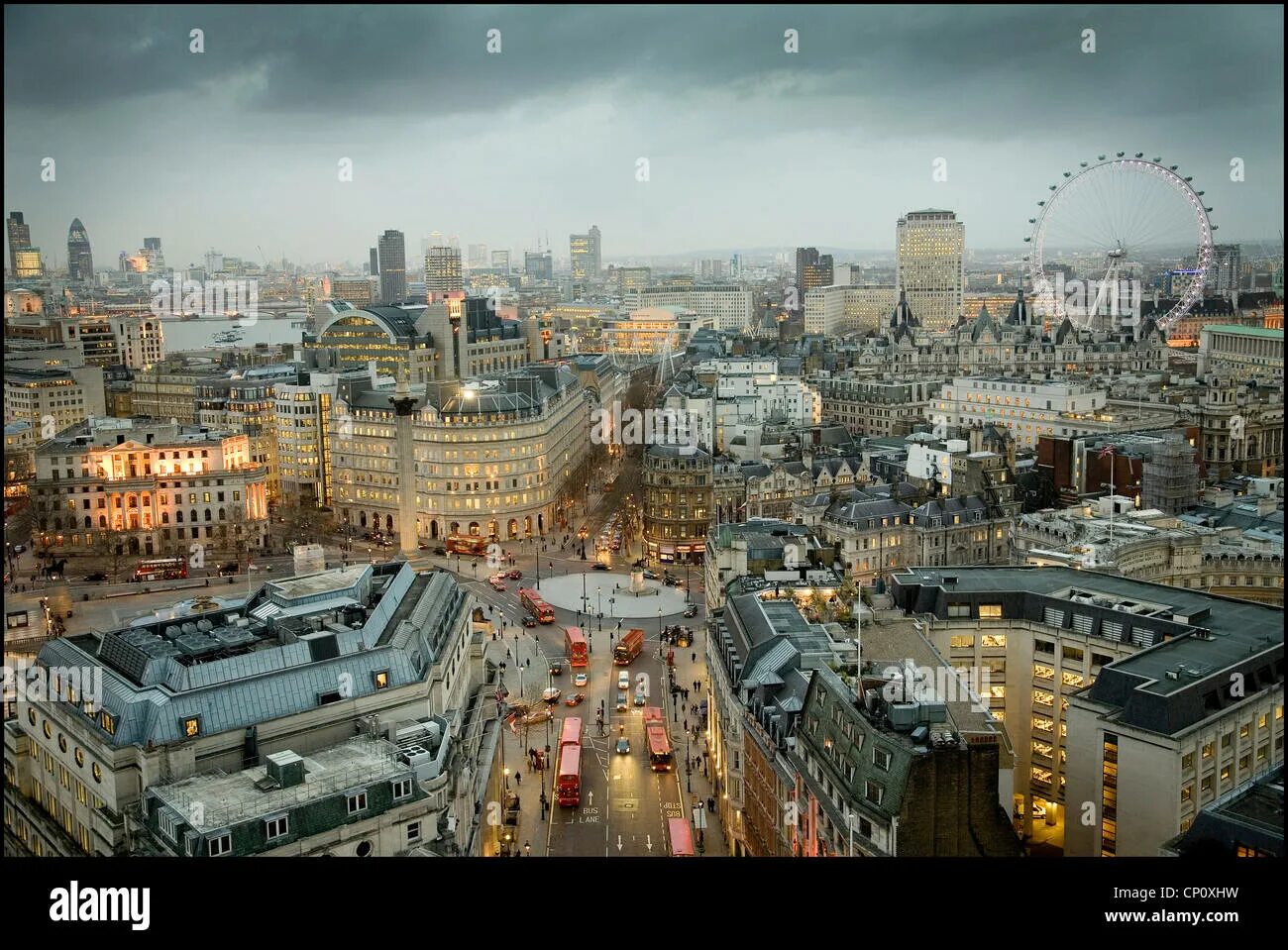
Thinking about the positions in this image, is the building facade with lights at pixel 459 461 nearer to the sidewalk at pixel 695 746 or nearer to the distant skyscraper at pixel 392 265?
the sidewalk at pixel 695 746

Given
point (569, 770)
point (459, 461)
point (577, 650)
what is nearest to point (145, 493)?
point (459, 461)

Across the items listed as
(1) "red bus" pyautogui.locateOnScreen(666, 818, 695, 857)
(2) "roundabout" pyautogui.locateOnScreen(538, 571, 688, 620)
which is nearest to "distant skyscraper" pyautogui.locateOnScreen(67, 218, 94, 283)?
(2) "roundabout" pyautogui.locateOnScreen(538, 571, 688, 620)

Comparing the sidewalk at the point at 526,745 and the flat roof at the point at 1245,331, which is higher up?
the flat roof at the point at 1245,331

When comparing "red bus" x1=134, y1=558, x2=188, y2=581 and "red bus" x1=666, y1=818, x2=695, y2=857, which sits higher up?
"red bus" x1=134, y1=558, x2=188, y2=581

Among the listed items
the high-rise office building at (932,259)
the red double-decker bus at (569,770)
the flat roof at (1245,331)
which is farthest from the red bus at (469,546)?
the high-rise office building at (932,259)

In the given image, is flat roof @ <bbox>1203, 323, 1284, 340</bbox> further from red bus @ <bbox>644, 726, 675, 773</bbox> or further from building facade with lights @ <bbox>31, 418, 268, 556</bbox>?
red bus @ <bbox>644, 726, 675, 773</bbox>
